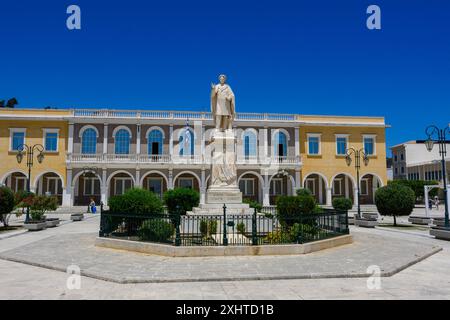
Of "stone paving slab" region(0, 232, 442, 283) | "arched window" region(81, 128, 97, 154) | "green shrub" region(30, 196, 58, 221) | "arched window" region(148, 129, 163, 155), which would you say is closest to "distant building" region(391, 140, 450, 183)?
"arched window" region(148, 129, 163, 155)

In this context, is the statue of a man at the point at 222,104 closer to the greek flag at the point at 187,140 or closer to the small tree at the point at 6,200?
the small tree at the point at 6,200

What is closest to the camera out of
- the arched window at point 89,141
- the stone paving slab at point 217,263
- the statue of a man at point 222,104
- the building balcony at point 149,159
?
the stone paving slab at point 217,263

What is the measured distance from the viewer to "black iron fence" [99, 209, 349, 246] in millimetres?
8930

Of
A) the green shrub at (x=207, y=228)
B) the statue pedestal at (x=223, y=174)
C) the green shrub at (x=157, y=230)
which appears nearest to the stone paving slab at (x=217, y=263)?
the green shrub at (x=157, y=230)

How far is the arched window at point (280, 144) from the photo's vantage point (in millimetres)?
35688

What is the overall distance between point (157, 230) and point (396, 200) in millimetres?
12609

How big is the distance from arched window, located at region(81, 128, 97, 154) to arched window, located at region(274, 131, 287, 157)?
1752cm

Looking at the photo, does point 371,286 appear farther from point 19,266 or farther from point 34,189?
point 34,189

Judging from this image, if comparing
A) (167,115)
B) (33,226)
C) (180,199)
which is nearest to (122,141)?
(167,115)

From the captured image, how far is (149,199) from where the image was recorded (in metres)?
11.0

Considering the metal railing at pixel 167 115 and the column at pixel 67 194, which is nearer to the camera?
the column at pixel 67 194

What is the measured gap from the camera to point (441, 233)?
12.8 metres

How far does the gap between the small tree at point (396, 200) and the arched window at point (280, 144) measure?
18568 millimetres

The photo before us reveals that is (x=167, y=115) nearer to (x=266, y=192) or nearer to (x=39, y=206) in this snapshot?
(x=266, y=192)
